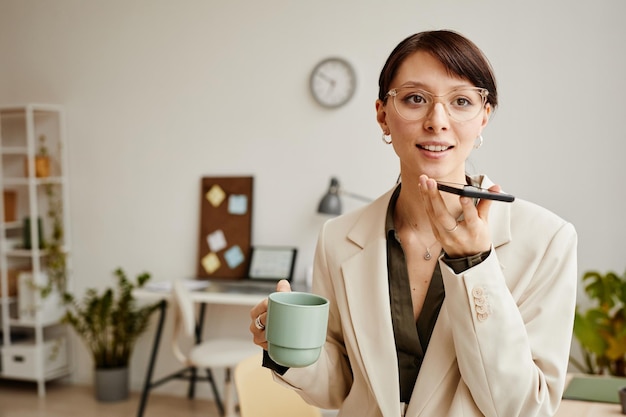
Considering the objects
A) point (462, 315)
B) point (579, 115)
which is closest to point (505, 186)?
point (579, 115)

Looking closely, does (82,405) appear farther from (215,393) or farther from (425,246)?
(425,246)

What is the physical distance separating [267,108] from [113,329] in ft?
6.10

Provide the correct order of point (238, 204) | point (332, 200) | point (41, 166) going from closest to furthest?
point (332, 200) < point (238, 204) < point (41, 166)

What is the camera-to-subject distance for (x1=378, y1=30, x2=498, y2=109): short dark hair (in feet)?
3.61

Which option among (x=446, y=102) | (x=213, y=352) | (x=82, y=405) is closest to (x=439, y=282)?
(x=446, y=102)

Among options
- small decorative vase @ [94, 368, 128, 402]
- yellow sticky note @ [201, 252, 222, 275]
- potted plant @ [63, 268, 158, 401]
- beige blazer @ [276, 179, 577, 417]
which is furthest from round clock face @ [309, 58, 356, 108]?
beige blazer @ [276, 179, 577, 417]

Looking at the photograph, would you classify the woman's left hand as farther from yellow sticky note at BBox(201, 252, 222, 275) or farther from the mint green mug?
yellow sticky note at BBox(201, 252, 222, 275)

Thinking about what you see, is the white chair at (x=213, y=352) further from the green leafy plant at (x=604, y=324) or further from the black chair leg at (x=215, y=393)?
the green leafy plant at (x=604, y=324)

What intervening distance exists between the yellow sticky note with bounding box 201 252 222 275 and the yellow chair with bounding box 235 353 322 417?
2607mm

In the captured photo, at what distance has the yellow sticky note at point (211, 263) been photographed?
4.33 metres

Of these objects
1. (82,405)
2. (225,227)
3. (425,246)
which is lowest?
(82,405)

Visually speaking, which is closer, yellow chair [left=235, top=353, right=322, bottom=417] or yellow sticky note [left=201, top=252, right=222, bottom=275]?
yellow chair [left=235, top=353, right=322, bottom=417]

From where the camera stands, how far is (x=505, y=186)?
145 inches

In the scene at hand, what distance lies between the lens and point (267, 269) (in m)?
4.16
